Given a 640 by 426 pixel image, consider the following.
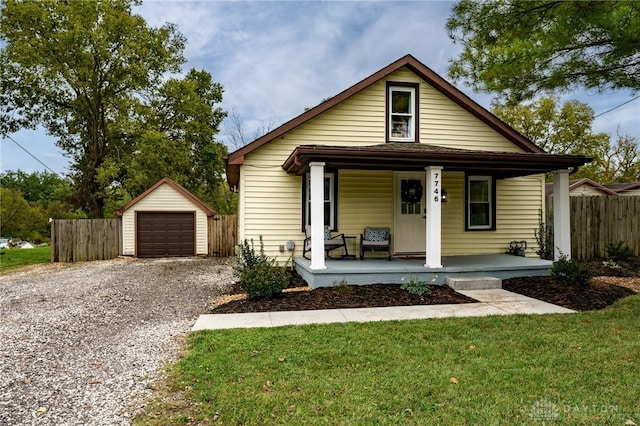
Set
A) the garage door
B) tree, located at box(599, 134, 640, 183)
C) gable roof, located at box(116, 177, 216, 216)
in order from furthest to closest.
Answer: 1. tree, located at box(599, 134, 640, 183)
2. the garage door
3. gable roof, located at box(116, 177, 216, 216)

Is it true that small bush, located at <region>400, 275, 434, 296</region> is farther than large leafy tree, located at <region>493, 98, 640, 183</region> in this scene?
No

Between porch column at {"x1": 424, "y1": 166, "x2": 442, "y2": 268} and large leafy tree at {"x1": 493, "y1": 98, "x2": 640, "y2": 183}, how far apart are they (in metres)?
21.6

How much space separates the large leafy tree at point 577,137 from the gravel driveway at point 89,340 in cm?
2544

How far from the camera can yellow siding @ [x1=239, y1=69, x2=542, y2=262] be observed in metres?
8.97

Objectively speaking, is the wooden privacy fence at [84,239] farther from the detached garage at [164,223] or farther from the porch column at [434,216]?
the porch column at [434,216]

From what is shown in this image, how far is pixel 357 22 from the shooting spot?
12.8 metres

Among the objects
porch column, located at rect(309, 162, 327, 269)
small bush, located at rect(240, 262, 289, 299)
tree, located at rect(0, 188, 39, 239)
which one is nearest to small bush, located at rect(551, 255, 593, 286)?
porch column, located at rect(309, 162, 327, 269)

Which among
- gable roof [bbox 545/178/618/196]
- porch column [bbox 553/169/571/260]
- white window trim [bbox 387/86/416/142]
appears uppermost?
white window trim [bbox 387/86/416/142]

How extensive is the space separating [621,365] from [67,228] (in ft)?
53.0

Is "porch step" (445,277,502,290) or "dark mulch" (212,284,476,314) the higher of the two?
"porch step" (445,277,502,290)

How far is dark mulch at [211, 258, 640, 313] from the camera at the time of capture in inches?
241

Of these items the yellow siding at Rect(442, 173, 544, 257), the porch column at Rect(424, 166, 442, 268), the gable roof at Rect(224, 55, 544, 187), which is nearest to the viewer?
the porch column at Rect(424, 166, 442, 268)

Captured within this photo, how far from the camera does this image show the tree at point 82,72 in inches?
666

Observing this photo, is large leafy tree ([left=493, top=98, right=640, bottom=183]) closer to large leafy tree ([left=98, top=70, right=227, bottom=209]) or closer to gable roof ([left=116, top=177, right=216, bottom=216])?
large leafy tree ([left=98, top=70, right=227, bottom=209])
